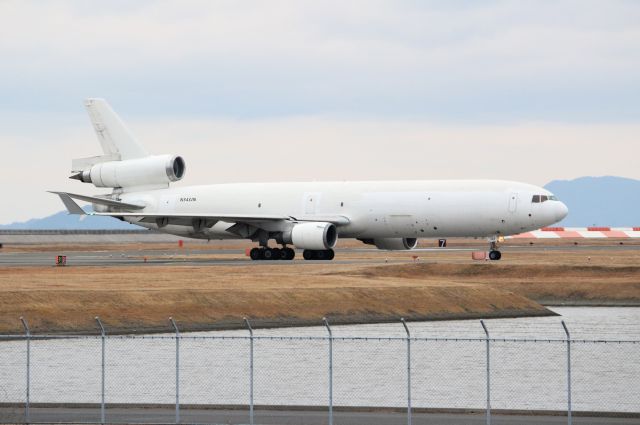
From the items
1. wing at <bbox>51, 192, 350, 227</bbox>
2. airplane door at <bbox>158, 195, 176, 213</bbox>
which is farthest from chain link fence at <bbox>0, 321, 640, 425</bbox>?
airplane door at <bbox>158, 195, 176, 213</bbox>

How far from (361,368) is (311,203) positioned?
4256 centimetres

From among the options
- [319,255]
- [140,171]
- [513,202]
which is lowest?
[319,255]

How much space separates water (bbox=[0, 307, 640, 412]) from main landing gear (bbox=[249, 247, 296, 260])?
93.1ft

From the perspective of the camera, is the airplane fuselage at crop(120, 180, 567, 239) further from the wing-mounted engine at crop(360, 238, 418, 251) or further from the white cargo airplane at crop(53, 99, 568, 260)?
the wing-mounted engine at crop(360, 238, 418, 251)

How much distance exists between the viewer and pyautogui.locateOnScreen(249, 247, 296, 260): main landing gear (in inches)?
3194

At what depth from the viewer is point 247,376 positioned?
3888 cm

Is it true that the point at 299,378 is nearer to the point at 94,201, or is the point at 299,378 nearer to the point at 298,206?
the point at 298,206

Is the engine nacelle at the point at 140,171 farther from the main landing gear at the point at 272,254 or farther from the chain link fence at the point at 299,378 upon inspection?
the chain link fence at the point at 299,378

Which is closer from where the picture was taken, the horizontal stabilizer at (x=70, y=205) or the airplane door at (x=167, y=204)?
A: the horizontal stabilizer at (x=70, y=205)

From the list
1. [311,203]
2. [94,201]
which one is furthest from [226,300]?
[94,201]

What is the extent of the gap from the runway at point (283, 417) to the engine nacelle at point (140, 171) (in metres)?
60.8

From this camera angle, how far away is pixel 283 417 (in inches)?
1102

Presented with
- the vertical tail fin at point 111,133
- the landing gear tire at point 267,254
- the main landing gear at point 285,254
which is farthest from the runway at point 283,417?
the vertical tail fin at point 111,133

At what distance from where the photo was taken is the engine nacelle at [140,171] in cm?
8919
